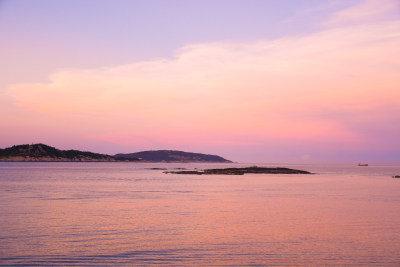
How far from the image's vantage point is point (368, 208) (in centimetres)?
3756

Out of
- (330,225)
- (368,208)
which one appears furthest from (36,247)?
(368,208)

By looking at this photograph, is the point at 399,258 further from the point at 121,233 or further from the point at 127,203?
the point at 127,203

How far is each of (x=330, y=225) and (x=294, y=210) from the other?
8114 millimetres

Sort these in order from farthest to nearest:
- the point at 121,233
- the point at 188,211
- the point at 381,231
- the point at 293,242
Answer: the point at 188,211
the point at 381,231
the point at 121,233
the point at 293,242

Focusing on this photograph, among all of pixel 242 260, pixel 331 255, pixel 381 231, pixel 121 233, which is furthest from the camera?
pixel 381 231

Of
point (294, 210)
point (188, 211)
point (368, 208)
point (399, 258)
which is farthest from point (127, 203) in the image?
point (399, 258)

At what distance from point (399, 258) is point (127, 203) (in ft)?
88.7

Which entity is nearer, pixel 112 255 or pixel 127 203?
pixel 112 255

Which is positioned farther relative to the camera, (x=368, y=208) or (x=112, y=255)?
(x=368, y=208)

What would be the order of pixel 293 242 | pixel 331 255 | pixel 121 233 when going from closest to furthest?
pixel 331 255
pixel 293 242
pixel 121 233

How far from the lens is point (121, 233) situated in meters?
23.6

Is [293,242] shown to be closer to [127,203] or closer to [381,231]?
[381,231]

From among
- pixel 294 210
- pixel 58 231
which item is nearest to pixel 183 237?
pixel 58 231

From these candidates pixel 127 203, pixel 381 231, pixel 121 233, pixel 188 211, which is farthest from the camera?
pixel 127 203
